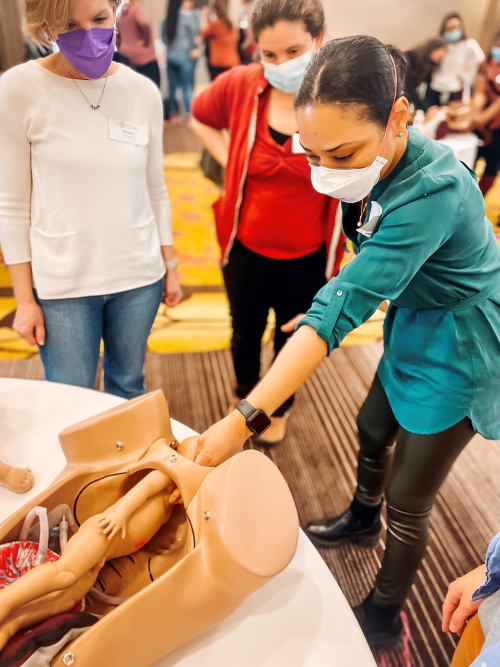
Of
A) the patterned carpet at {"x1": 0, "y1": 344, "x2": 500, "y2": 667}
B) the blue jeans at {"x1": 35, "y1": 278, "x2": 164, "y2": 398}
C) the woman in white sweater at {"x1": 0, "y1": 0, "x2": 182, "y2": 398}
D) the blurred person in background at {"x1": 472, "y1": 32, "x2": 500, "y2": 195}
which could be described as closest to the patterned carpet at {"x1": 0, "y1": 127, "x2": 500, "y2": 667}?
the patterned carpet at {"x1": 0, "y1": 344, "x2": 500, "y2": 667}

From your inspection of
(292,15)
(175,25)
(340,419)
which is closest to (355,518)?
(340,419)

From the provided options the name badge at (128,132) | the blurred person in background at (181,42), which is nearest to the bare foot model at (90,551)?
the name badge at (128,132)

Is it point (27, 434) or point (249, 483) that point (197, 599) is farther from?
point (27, 434)

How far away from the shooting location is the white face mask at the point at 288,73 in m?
1.36

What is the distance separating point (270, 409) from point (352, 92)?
526 millimetres

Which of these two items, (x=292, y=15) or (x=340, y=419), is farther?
(x=340, y=419)

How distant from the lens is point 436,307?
37.1 inches

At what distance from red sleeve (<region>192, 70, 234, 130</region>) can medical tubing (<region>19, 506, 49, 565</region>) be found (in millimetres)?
1375

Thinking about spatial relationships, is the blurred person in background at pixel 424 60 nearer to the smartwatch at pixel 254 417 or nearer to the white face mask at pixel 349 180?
the white face mask at pixel 349 180

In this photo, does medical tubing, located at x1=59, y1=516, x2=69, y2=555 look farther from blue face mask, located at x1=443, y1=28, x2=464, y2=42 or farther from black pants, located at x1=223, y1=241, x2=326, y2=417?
blue face mask, located at x1=443, y1=28, x2=464, y2=42

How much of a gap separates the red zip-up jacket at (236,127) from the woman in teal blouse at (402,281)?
53 centimetres

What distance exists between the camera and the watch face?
845 mm

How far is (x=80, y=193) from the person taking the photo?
117 centimetres

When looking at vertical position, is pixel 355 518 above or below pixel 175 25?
below
